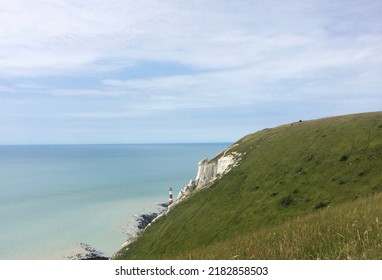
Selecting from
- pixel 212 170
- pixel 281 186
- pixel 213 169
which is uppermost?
pixel 213 169

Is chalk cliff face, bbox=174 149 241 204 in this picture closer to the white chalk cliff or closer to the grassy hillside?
the white chalk cliff

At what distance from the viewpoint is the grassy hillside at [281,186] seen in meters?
79.2

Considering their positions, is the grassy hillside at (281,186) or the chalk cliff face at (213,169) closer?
the grassy hillside at (281,186)

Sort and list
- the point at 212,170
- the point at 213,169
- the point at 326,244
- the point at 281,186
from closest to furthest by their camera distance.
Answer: the point at 326,244 → the point at 281,186 → the point at 213,169 → the point at 212,170

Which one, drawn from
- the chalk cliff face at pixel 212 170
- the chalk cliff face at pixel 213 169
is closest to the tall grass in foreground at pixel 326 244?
the chalk cliff face at pixel 212 170

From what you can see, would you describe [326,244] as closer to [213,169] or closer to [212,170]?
[213,169]

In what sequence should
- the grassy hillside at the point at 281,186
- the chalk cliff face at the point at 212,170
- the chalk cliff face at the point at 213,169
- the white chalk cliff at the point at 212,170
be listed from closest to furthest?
the grassy hillside at the point at 281,186, the white chalk cliff at the point at 212,170, the chalk cliff face at the point at 212,170, the chalk cliff face at the point at 213,169

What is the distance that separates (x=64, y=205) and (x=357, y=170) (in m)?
150

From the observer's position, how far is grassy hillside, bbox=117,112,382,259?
79250 millimetres

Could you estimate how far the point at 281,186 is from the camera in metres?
90.4

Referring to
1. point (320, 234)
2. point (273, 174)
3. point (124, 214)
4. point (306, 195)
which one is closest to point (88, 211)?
point (124, 214)

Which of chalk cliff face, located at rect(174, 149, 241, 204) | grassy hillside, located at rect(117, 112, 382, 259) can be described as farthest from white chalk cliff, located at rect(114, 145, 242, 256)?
grassy hillside, located at rect(117, 112, 382, 259)

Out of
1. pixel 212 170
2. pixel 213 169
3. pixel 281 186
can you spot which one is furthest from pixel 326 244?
pixel 212 170

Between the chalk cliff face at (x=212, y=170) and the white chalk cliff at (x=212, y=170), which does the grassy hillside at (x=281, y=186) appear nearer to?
the white chalk cliff at (x=212, y=170)
